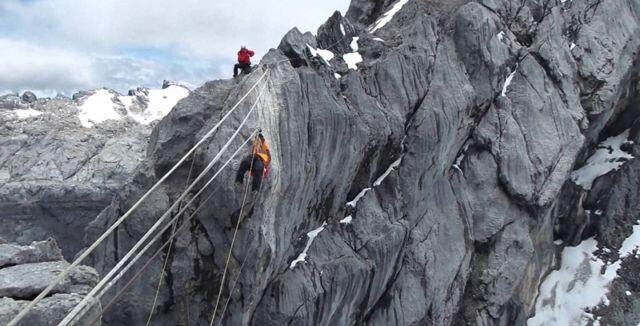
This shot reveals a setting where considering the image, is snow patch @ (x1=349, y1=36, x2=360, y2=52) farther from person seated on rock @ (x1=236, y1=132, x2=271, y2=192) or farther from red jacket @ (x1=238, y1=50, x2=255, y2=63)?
person seated on rock @ (x1=236, y1=132, x2=271, y2=192)

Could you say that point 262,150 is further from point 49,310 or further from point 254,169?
point 49,310

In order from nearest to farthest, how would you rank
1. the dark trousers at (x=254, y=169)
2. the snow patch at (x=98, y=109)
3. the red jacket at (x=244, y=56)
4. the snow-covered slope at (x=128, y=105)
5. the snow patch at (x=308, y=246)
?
the dark trousers at (x=254, y=169) → the snow patch at (x=308, y=246) → the red jacket at (x=244, y=56) → the snow patch at (x=98, y=109) → the snow-covered slope at (x=128, y=105)

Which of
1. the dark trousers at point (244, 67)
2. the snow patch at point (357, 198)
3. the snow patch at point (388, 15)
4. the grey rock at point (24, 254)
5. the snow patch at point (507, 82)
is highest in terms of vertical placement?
the snow patch at point (388, 15)

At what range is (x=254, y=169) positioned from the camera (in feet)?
49.6

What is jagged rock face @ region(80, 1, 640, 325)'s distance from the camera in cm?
1706

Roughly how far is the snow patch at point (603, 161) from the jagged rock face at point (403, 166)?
1147 millimetres

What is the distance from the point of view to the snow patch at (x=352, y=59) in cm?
2328

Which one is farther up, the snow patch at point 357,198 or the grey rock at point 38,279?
the snow patch at point 357,198

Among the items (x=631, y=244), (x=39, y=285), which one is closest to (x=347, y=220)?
(x=39, y=285)

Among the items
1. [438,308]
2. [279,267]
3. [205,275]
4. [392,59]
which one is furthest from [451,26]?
[205,275]

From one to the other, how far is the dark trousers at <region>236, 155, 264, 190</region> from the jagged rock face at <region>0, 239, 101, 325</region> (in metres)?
5.06

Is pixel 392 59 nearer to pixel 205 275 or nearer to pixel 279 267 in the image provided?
pixel 279 267

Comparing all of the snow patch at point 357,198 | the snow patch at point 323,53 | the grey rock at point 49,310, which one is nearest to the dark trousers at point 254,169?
the grey rock at point 49,310

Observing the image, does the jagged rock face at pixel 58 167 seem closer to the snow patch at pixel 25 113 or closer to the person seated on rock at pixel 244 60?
the snow patch at pixel 25 113
